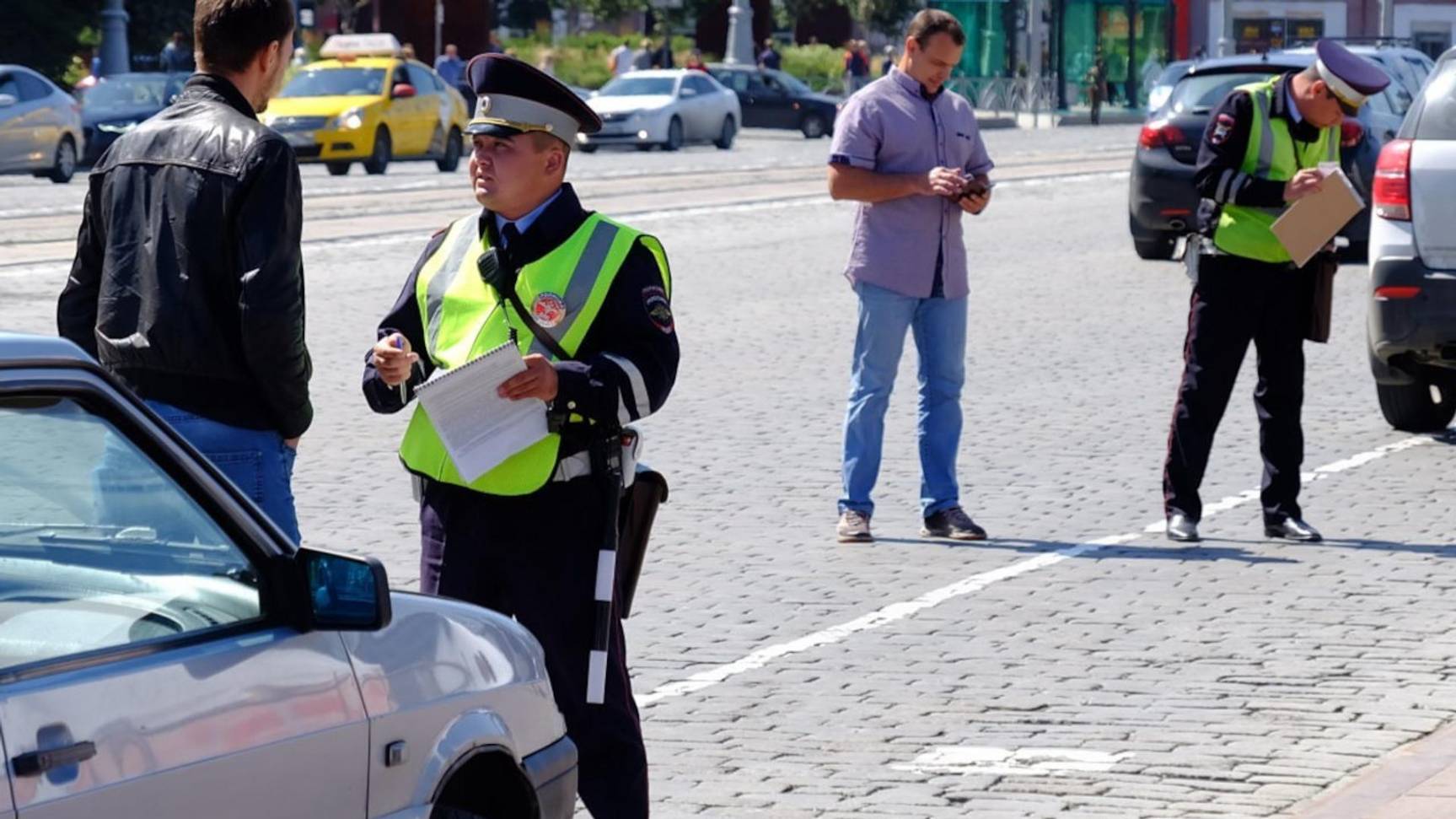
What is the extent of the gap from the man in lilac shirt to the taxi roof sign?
32.8m

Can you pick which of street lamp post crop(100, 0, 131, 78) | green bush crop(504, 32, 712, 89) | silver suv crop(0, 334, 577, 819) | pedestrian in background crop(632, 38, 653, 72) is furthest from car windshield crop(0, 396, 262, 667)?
green bush crop(504, 32, 712, 89)

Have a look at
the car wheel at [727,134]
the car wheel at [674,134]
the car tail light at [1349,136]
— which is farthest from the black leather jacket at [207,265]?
the car wheel at [727,134]

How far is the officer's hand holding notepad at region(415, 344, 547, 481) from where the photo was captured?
195 inches

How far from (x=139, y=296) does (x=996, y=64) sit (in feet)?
191

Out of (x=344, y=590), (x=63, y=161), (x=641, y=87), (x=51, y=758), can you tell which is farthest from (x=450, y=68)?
(x=51, y=758)

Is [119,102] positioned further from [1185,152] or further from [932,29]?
[932,29]

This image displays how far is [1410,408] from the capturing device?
12.4m

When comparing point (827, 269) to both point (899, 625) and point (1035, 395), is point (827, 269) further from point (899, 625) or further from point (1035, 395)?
point (899, 625)

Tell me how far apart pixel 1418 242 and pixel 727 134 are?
34148 mm

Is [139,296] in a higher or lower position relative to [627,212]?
higher

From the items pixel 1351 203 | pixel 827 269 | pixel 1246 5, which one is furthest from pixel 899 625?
pixel 1246 5

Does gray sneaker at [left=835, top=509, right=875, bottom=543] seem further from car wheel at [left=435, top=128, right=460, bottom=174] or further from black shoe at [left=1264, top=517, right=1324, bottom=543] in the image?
car wheel at [left=435, top=128, right=460, bottom=174]

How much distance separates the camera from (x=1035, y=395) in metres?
13.6

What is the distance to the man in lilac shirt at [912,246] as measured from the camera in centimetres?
935
